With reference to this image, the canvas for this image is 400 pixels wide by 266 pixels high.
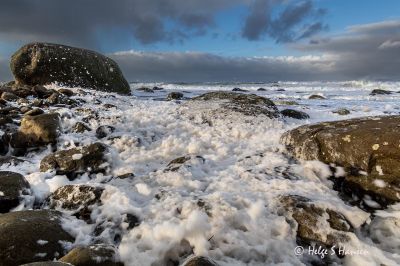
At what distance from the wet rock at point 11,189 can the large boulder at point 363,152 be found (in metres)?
4.57

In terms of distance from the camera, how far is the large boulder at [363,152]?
6062 mm

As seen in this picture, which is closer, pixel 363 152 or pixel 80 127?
pixel 363 152

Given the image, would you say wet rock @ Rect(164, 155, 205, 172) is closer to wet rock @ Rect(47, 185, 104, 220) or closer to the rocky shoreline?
the rocky shoreline

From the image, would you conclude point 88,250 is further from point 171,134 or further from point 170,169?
point 171,134

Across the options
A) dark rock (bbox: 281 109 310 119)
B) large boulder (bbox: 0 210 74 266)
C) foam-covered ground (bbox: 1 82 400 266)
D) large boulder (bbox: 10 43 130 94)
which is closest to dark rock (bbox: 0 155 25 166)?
foam-covered ground (bbox: 1 82 400 266)

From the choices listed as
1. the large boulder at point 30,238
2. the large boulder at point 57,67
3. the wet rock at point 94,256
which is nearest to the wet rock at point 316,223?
the wet rock at point 94,256

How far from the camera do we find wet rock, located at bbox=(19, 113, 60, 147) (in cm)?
855

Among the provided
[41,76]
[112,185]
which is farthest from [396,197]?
[41,76]

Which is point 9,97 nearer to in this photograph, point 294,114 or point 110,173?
point 110,173

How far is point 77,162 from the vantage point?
7133 millimetres

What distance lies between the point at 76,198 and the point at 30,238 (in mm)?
1476

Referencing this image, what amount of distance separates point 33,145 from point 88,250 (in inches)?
200

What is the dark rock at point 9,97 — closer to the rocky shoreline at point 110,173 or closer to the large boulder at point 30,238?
the rocky shoreline at point 110,173

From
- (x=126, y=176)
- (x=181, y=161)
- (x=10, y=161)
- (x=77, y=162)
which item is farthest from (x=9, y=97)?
(x=181, y=161)
